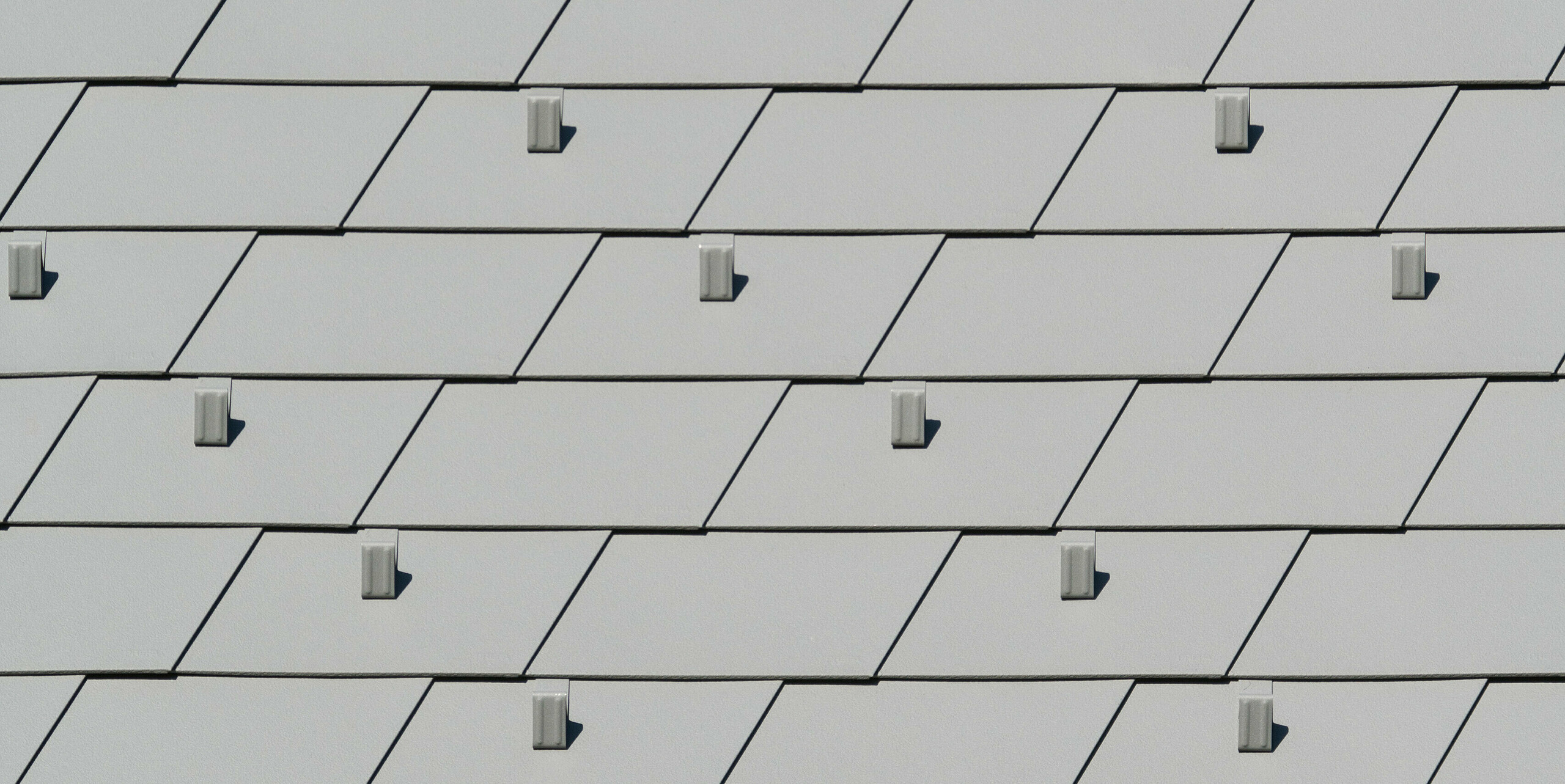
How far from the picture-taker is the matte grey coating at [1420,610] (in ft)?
9.45

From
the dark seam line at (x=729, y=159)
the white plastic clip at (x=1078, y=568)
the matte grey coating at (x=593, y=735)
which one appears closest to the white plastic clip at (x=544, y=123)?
the dark seam line at (x=729, y=159)

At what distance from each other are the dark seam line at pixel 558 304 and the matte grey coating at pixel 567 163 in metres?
0.05

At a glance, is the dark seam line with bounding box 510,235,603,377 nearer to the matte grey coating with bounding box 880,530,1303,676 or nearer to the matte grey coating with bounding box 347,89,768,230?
the matte grey coating with bounding box 347,89,768,230

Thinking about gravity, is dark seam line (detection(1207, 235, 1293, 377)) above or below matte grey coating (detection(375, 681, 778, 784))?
above

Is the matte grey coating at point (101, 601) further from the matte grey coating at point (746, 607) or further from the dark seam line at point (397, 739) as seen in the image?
the matte grey coating at point (746, 607)

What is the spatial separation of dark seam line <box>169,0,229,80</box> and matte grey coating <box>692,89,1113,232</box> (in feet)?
3.74

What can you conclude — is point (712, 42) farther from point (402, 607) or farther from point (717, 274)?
point (402, 607)

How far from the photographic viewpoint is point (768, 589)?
291 centimetres

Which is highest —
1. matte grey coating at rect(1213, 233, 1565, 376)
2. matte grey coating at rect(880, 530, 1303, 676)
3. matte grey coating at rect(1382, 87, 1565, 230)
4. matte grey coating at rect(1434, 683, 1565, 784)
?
matte grey coating at rect(1382, 87, 1565, 230)

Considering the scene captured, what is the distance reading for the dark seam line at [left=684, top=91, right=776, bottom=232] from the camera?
2.99m

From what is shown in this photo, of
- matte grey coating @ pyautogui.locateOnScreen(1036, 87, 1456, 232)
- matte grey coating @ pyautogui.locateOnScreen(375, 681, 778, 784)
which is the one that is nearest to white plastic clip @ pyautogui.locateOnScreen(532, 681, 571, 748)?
matte grey coating @ pyautogui.locateOnScreen(375, 681, 778, 784)

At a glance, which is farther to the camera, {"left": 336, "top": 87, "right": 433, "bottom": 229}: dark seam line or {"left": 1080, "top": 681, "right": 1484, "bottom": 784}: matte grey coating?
{"left": 336, "top": 87, "right": 433, "bottom": 229}: dark seam line

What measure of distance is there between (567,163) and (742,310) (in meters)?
0.49

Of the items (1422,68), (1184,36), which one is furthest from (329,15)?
(1422,68)
